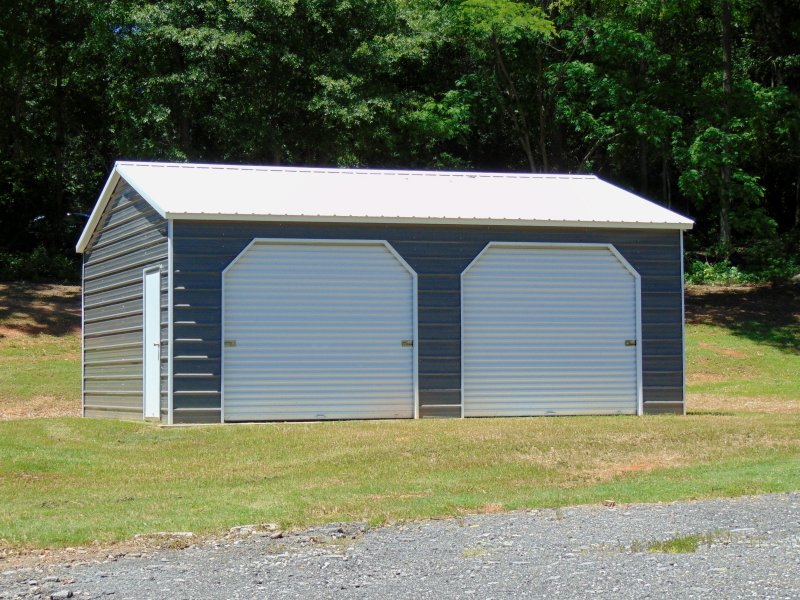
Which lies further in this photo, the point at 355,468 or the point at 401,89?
the point at 401,89

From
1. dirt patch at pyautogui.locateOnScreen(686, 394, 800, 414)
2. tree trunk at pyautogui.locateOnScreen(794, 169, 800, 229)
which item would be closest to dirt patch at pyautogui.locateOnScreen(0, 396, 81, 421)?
dirt patch at pyautogui.locateOnScreen(686, 394, 800, 414)

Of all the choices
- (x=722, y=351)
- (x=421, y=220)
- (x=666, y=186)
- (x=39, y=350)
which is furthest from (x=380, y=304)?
(x=666, y=186)

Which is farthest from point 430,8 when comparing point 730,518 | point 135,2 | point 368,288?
point 730,518

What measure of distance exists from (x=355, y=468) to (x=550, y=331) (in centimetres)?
628

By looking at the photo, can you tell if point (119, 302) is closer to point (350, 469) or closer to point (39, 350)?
point (350, 469)

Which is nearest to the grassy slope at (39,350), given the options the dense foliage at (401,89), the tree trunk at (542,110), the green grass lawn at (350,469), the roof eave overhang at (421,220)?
the dense foliage at (401,89)

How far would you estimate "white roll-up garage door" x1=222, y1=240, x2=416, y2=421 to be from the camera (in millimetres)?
15922

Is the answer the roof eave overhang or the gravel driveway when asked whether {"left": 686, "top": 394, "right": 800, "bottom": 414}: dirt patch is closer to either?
the roof eave overhang

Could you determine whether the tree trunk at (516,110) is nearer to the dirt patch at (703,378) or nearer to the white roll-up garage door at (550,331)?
the dirt patch at (703,378)

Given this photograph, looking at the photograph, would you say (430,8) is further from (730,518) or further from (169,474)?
(730,518)

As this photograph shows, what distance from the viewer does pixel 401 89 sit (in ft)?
106

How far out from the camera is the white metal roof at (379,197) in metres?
16.1

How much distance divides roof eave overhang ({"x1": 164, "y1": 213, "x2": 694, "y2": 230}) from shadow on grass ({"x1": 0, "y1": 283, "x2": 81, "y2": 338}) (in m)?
12.0

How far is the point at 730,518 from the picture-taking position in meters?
8.22
